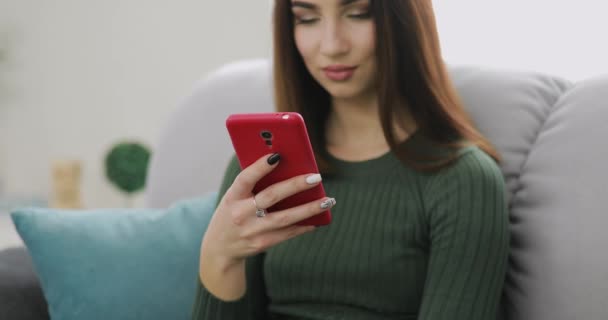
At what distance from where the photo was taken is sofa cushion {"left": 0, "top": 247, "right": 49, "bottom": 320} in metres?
1.33

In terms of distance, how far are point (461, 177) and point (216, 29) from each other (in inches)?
82.2

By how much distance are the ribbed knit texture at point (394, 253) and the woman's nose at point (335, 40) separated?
0.19m

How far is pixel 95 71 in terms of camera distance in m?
3.24

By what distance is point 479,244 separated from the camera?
1104mm

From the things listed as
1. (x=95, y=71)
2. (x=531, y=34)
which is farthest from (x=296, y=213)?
(x=95, y=71)

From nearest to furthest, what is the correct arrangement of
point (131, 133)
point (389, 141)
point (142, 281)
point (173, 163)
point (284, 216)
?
point (284, 216) < point (389, 141) < point (142, 281) < point (173, 163) < point (131, 133)

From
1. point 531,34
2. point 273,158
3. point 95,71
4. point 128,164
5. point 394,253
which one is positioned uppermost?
point 273,158

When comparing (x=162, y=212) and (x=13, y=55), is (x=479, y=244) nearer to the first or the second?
(x=162, y=212)

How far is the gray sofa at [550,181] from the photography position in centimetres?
112

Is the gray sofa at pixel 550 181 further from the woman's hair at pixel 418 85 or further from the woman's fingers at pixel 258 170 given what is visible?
the woman's fingers at pixel 258 170

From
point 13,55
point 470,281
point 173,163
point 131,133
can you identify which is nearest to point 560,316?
point 470,281

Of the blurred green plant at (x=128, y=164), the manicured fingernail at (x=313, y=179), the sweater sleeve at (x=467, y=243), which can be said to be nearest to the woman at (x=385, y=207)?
the sweater sleeve at (x=467, y=243)

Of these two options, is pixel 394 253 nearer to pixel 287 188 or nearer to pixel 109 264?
pixel 287 188

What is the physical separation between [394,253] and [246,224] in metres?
0.27
